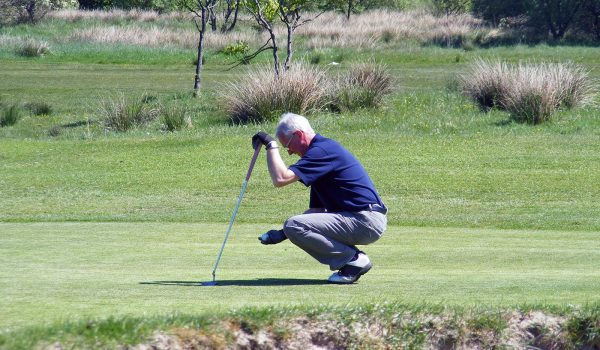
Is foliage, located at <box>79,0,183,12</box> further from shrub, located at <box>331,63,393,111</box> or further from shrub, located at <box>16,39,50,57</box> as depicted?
shrub, located at <box>331,63,393,111</box>

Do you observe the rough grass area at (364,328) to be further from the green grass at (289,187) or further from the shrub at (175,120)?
the shrub at (175,120)

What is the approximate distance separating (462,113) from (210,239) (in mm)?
16720

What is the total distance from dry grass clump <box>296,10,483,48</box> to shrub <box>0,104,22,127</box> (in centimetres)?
2288

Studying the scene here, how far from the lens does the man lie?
9.07 meters

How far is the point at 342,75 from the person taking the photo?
100 ft

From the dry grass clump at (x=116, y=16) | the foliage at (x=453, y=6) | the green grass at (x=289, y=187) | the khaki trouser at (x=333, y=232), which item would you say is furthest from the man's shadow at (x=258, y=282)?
the foliage at (x=453, y=6)

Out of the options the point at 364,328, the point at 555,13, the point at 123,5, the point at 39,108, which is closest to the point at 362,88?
the point at 39,108

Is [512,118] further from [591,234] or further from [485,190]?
[591,234]

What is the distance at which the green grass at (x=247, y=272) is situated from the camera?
7.62m

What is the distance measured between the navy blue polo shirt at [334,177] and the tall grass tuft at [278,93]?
1709 centimetres

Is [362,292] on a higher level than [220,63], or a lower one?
higher

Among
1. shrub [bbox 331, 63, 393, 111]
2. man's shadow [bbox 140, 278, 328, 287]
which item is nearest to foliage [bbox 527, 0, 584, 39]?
shrub [bbox 331, 63, 393, 111]

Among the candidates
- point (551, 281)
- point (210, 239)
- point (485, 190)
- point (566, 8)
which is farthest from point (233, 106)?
point (566, 8)

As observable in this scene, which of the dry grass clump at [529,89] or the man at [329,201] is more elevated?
the man at [329,201]
